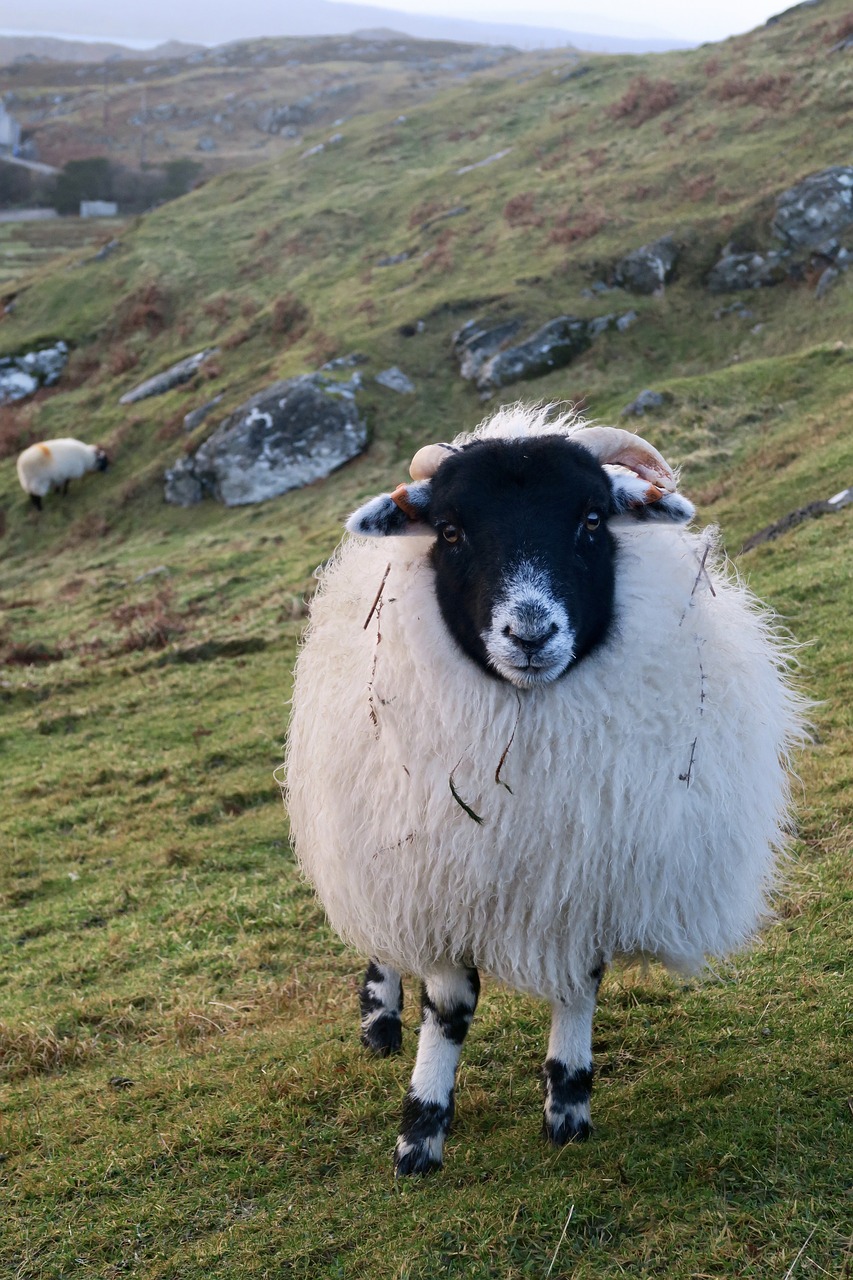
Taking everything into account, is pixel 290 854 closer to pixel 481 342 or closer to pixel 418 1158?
pixel 418 1158

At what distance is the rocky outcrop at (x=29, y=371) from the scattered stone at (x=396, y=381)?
48.2 ft

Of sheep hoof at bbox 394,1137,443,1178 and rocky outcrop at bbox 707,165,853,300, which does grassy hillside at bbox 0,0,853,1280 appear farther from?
rocky outcrop at bbox 707,165,853,300

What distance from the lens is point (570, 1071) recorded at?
4441 mm

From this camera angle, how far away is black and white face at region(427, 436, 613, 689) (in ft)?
12.2

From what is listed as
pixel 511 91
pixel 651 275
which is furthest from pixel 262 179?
pixel 651 275

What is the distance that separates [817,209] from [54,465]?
19.8 meters

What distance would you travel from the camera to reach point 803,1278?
3291 millimetres

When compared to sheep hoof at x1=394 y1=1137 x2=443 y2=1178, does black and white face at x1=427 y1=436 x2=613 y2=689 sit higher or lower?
higher

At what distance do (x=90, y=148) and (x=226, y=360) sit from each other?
65.0m

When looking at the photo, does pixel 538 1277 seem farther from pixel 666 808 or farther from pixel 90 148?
pixel 90 148

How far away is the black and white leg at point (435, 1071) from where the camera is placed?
440cm

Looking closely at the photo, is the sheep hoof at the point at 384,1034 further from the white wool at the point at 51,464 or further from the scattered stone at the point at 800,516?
the white wool at the point at 51,464

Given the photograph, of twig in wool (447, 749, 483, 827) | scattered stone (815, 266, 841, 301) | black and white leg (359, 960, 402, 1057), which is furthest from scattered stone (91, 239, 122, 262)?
twig in wool (447, 749, 483, 827)

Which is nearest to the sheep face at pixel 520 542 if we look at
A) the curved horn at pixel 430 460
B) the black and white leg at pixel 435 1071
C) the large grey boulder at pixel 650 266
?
the curved horn at pixel 430 460
